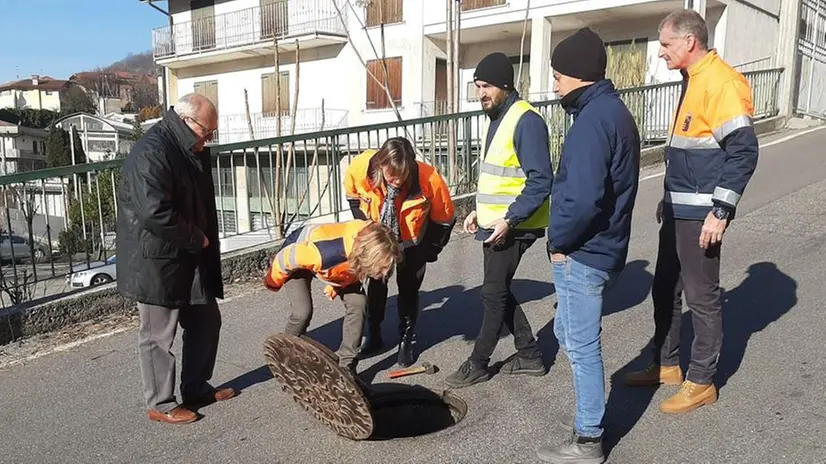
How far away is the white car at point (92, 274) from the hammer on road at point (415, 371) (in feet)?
8.05

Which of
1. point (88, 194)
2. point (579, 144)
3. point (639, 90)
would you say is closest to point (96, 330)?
point (88, 194)

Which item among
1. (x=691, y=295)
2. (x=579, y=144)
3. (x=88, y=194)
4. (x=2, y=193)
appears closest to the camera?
(x=579, y=144)

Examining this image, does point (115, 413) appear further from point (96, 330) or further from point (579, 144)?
point (579, 144)

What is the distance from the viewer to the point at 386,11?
24250 millimetres

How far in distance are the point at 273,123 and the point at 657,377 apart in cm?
2564

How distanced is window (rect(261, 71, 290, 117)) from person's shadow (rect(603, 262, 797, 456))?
24.0m

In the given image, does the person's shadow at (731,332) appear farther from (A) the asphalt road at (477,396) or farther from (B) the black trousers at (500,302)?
→ (B) the black trousers at (500,302)

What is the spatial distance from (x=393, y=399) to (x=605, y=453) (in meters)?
1.24

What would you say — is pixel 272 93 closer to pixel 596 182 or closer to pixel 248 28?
pixel 248 28

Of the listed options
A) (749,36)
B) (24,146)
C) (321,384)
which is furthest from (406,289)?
(24,146)

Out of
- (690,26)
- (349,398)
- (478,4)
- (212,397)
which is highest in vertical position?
(478,4)

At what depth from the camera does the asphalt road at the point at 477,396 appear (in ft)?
10.7

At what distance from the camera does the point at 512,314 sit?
4066mm

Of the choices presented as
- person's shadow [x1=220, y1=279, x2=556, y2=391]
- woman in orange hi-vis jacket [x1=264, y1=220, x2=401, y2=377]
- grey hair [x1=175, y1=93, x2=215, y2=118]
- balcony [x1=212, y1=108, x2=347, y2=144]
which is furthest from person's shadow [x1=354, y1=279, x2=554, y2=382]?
balcony [x1=212, y1=108, x2=347, y2=144]
